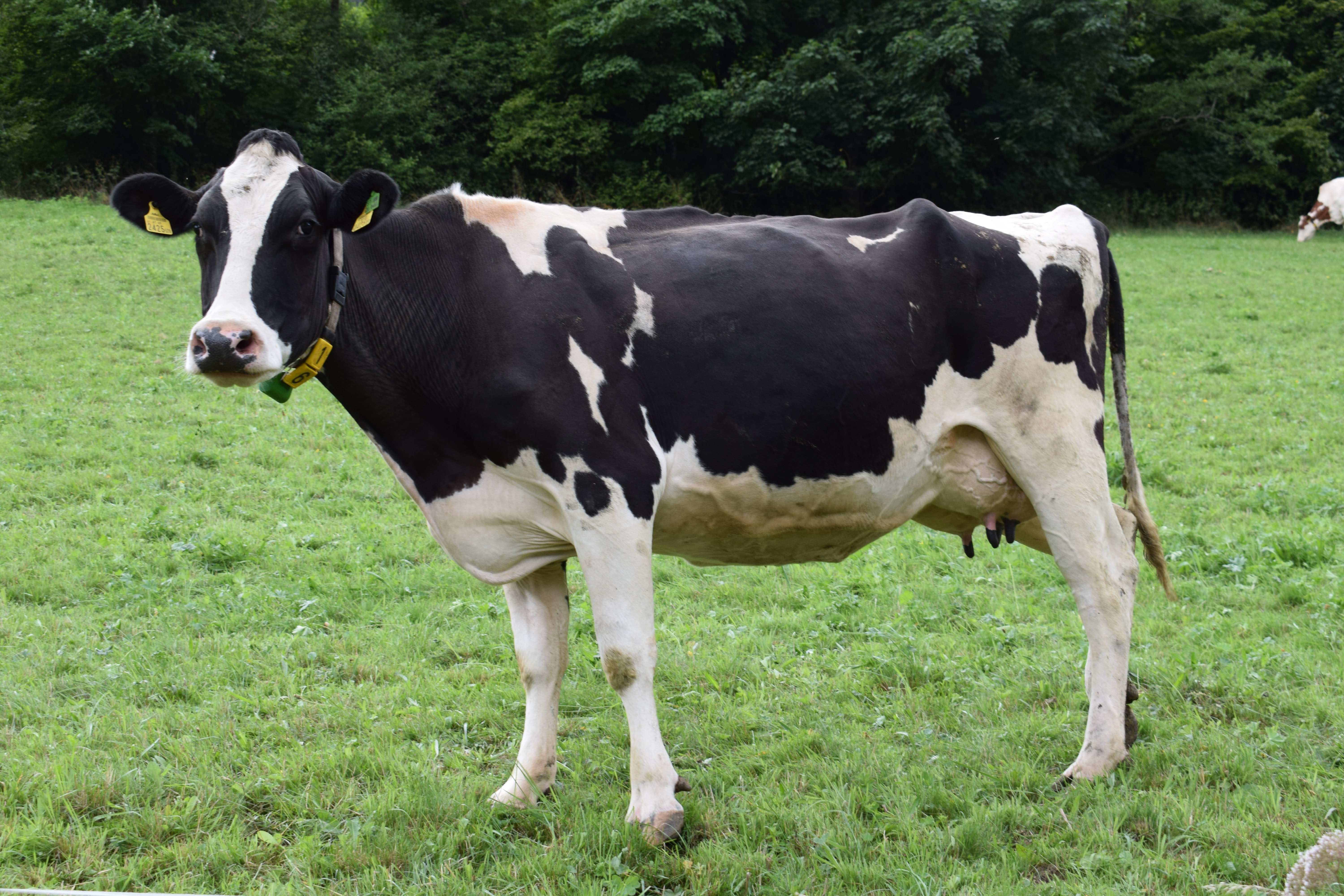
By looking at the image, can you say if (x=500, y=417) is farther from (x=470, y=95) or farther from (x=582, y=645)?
(x=470, y=95)

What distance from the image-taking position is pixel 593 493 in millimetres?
3787

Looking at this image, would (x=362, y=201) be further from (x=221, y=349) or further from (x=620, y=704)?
(x=620, y=704)

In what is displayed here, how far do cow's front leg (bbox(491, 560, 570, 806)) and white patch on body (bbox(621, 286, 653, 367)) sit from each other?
1016mm

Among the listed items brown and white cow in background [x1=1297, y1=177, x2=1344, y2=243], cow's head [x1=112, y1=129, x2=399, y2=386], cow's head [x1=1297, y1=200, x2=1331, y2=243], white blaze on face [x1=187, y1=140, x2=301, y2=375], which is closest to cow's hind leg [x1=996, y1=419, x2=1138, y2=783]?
cow's head [x1=112, y1=129, x2=399, y2=386]

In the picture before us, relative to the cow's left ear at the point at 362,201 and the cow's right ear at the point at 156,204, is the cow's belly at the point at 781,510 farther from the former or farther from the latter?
the cow's right ear at the point at 156,204

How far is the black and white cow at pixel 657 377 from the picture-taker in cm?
378

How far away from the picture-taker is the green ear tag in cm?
368

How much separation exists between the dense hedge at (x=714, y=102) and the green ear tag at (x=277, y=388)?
89.5ft

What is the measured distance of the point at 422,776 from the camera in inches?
168

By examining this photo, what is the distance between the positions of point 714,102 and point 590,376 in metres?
28.5

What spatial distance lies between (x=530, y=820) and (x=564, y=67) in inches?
1273

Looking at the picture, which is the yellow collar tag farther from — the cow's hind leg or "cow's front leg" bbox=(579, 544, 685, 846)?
the cow's hind leg

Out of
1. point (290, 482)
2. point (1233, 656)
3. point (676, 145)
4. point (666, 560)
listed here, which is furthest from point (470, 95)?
point (1233, 656)

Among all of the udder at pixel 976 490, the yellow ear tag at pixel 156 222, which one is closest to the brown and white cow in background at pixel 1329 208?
the udder at pixel 976 490
